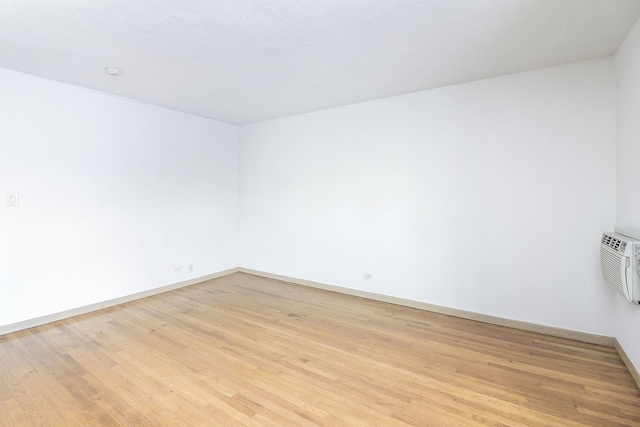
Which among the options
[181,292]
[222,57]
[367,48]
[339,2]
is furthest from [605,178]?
[181,292]

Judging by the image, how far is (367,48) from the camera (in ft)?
8.61

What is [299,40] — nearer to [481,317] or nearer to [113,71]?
[113,71]

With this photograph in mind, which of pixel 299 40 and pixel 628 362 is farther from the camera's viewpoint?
pixel 299 40

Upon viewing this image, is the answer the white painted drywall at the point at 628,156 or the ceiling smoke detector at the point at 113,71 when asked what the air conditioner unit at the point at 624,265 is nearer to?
the white painted drywall at the point at 628,156

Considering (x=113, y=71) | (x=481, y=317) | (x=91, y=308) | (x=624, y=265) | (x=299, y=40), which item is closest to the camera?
(x=624, y=265)

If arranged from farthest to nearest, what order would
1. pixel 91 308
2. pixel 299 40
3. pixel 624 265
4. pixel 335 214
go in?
1. pixel 335 214
2. pixel 91 308
3. pixel 299 40
4. pixel 624 265

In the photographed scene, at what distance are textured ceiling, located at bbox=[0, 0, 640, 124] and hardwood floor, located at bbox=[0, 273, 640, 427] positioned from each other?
2.66 m

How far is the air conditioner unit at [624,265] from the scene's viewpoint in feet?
6.80

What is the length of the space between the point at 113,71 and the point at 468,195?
4022 mm

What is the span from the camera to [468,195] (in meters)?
3.42

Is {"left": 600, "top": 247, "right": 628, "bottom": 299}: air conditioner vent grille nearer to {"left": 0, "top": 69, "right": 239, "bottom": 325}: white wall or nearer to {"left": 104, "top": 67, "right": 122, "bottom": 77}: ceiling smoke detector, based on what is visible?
{"left": 104, "top": 67, "right": 122, "bottom": 77}: ceiling smoke detector

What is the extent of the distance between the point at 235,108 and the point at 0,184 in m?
2.72

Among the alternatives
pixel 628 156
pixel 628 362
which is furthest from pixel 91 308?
pixel 628 156

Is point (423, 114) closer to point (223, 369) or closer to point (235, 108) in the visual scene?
point (235, 108)
